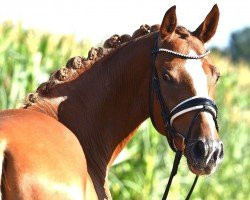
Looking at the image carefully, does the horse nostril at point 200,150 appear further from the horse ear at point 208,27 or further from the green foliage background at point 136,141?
the green foliage background at point 136,141

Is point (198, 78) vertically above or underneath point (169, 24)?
underneath

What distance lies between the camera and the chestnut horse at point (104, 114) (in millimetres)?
3693

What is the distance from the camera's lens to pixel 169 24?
470 centimetres

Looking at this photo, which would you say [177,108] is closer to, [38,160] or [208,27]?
[208,27]

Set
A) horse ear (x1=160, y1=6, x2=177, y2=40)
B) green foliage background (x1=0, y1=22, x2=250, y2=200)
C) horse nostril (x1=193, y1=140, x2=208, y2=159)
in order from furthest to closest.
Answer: green foliage background (x1=0, y1=22, x2=250, y2=200)
horse ear (x1=160, y1=6, x2=177, y2=40)
horse nostril (x1=193, y1=140, x2=208, y2=159)

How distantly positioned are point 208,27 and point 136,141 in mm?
5369

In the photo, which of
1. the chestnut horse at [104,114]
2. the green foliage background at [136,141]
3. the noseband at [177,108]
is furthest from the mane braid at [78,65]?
the green foliage background at [136,141]

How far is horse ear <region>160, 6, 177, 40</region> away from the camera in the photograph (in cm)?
466

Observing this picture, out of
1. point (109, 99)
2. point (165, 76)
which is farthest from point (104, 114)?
point (165, 76)

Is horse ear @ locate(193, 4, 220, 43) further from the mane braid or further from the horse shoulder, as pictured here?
the horse shoulder

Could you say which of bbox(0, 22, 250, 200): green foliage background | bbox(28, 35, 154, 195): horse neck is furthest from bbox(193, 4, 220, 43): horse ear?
bbox(0, 22, 250, 200): green foliage background

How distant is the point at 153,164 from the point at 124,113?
552cm

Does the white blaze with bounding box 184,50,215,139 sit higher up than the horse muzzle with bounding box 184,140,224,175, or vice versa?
the white blaze with bounding box 184,50,215,139

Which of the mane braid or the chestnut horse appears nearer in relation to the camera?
the chestnut horse
